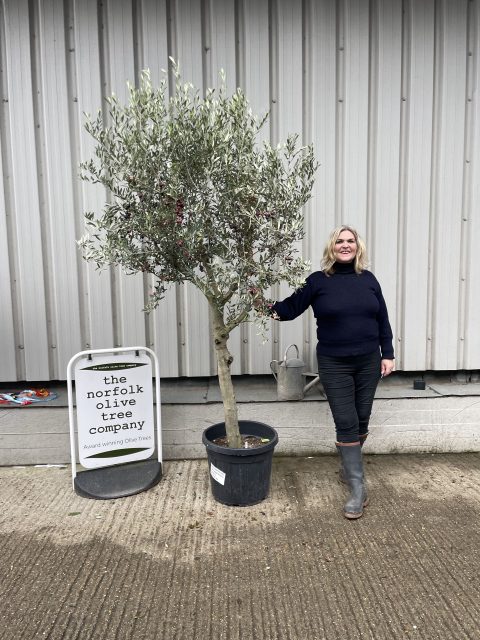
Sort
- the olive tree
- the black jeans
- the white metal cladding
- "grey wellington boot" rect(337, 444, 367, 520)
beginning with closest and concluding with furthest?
the olive tree → "grey wellington boot" rect(337, 444, 367, 520) → the black jeans → the white metal cladding

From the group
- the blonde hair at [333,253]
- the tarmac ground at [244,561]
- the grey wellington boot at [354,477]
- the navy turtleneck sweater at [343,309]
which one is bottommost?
the tarmac ground at [244,561]

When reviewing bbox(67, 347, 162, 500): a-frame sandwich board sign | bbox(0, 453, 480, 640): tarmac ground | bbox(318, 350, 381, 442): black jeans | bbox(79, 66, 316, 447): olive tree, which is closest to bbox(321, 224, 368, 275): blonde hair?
bbox(79, 66, 316, 447): olive tree

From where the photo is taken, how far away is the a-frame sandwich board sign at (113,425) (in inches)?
149

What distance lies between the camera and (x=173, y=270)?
133 inches

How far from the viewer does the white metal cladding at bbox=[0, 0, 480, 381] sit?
4.26 m

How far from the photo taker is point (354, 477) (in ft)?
11.7

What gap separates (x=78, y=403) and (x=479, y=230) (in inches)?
144

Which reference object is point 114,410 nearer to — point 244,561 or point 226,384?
point 226,384

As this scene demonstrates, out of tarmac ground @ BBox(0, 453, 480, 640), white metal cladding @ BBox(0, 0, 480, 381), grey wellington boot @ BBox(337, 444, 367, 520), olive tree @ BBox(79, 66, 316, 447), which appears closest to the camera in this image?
tarmac ground @ BBox(0, 453, 480, 640)

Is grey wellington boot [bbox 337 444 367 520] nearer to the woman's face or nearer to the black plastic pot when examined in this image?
the black plastic pot

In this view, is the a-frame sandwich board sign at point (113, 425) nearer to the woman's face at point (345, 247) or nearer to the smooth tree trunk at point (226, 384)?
the smooth tree trunk at point (226, 384)

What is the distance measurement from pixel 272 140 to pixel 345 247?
1.41 meters

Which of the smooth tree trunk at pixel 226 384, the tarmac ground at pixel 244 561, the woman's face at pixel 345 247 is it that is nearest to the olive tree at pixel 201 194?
the smooth tree trunk at pixel 226 384

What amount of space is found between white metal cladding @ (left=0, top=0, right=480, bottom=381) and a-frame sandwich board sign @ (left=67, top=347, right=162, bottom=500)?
61 cm
